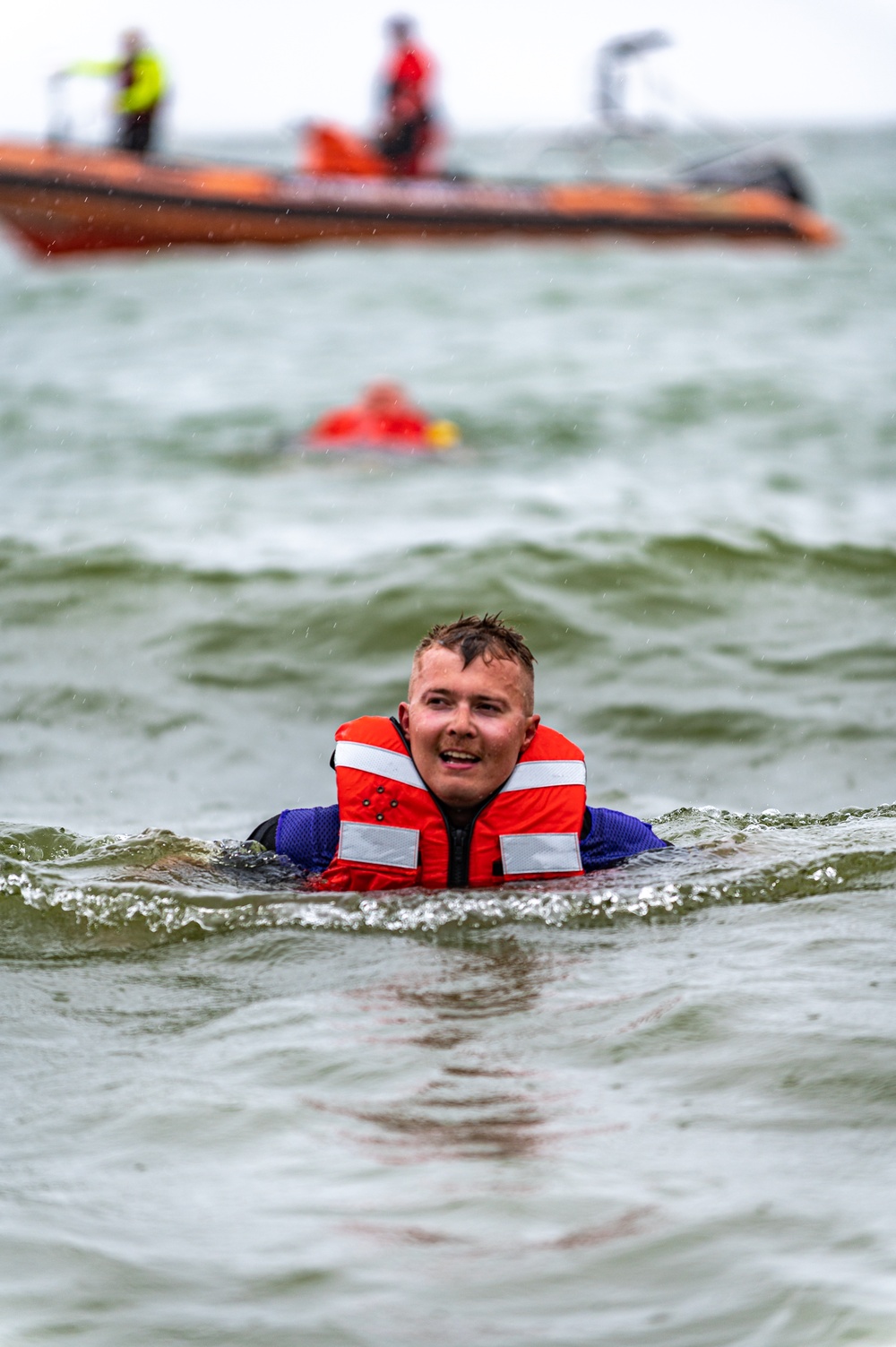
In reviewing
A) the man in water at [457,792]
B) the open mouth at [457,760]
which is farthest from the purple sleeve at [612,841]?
the open mouth at [457,760]

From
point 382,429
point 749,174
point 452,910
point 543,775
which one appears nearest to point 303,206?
point 749,174

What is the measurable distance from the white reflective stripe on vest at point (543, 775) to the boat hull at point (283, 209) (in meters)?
19.1

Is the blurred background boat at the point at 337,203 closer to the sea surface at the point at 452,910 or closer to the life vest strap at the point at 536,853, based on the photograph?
the sea surface at the point at 452,910

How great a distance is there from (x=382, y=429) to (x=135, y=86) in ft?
35.0

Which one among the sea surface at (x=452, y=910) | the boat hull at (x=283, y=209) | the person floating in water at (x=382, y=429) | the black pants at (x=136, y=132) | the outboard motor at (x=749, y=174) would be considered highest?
the outboard motor at (x=749, y=174)

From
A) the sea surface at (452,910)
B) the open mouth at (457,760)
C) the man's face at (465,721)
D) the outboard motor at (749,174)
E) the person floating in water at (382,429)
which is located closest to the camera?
the sea surface at (452,910)

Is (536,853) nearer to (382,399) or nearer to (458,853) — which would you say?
(458,853)

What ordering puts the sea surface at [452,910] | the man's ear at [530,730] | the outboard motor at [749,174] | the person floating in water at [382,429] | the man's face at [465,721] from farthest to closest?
the outboard motor at [749,174] → the person floating in water at [382,429] → the man's ear at [530,730] → the man's face at [465,721] → the sea surface at [452,910]

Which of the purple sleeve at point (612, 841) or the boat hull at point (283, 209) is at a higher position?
the boat hull at point (283, 209)

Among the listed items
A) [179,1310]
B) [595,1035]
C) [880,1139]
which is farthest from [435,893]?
[179,1310]

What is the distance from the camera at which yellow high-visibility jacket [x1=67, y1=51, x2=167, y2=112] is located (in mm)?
20734

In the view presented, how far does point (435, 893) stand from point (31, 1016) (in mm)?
1119

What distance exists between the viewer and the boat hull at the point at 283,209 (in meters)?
21.5

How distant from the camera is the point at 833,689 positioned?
7762mm
